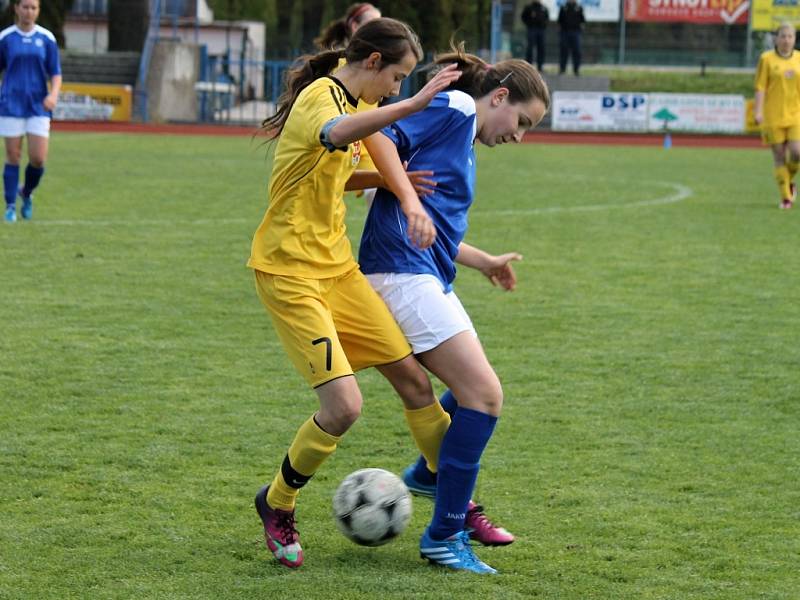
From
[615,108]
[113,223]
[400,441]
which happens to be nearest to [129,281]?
[113,223]

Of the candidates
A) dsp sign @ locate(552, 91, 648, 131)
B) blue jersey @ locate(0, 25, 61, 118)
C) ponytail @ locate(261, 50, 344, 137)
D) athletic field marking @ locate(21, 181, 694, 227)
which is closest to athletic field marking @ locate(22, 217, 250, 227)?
athletic field marking @ locate(21, 181, 694, 227)

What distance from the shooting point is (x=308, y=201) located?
4.14 m

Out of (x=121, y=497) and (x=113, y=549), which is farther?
(x=121, y=497)

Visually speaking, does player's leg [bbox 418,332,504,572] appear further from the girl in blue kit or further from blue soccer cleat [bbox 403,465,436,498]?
blue soccer cleat [bbox 403,465,436,498]

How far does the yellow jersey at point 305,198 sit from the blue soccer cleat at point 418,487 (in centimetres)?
104

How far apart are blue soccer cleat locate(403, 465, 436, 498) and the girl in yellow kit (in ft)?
2.28

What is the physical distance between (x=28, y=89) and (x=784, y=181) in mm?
8314

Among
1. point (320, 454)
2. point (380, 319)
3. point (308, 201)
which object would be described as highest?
point (308, 201)

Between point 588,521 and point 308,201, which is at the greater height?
point 308,201

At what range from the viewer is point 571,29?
1316 inches

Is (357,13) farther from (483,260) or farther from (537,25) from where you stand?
(537,25)

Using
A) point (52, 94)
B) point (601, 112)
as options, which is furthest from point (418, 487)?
point (601, 112)

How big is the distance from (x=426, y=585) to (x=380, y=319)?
0.85 m

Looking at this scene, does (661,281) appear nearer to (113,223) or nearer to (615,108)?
(113,223)
